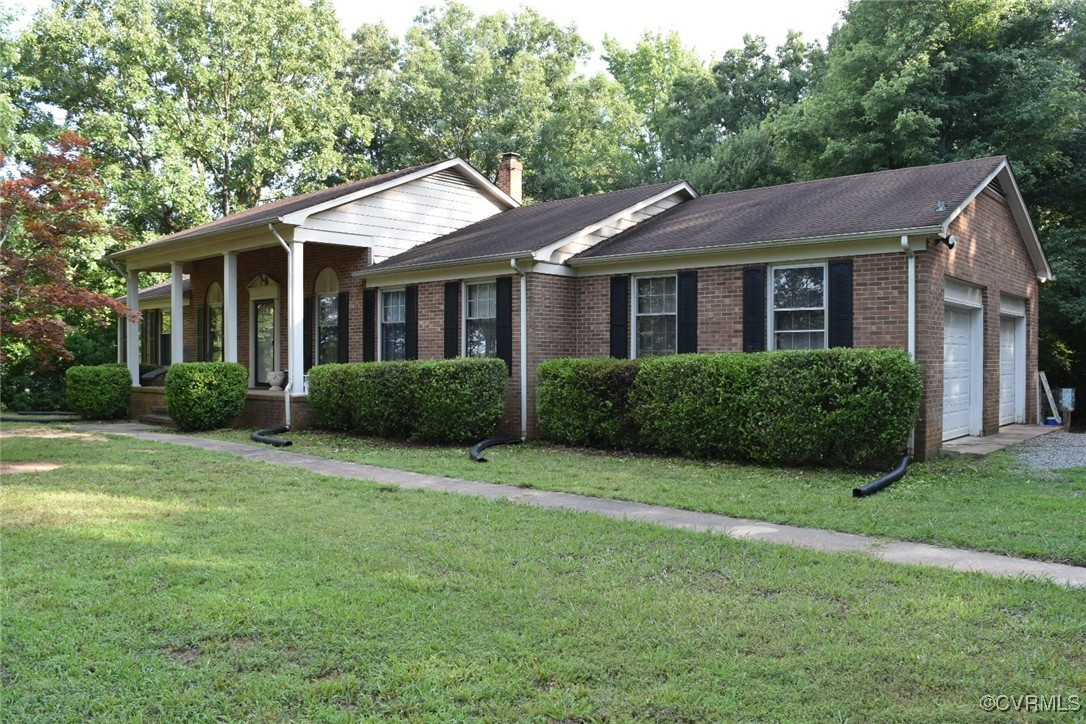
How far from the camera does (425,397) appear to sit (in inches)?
487

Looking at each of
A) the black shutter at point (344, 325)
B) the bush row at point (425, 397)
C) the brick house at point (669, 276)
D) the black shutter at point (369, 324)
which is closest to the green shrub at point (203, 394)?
the brick house at point (669, 276)

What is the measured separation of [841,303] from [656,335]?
9.98ft

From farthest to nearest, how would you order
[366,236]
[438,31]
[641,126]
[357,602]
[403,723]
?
[641,126]
[438,31]
[366,236]
[357,602]
[403,723]

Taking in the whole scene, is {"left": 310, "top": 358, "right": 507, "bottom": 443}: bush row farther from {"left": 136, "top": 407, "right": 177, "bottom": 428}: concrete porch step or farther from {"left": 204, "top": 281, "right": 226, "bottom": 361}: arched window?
{"left": 204, "top": 281, "right": 226, "bottom": 361}: arched window

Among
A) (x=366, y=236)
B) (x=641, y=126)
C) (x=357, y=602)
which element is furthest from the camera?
(x=641, y=126)

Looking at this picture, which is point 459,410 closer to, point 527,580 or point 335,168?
point 527,580

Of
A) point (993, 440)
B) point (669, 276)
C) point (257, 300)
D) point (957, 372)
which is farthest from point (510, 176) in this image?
point (993, 440)

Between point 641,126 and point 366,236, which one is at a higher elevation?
point 641,126

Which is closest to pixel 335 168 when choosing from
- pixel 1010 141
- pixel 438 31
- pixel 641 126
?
pixel 438 31

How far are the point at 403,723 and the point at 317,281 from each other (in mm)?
15048

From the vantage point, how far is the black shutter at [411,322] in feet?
49.3

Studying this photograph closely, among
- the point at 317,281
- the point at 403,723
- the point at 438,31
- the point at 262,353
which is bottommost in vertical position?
the point at 403,723

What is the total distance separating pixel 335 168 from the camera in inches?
1172

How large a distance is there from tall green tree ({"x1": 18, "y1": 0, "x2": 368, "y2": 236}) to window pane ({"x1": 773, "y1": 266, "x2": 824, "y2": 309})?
65.5ft
